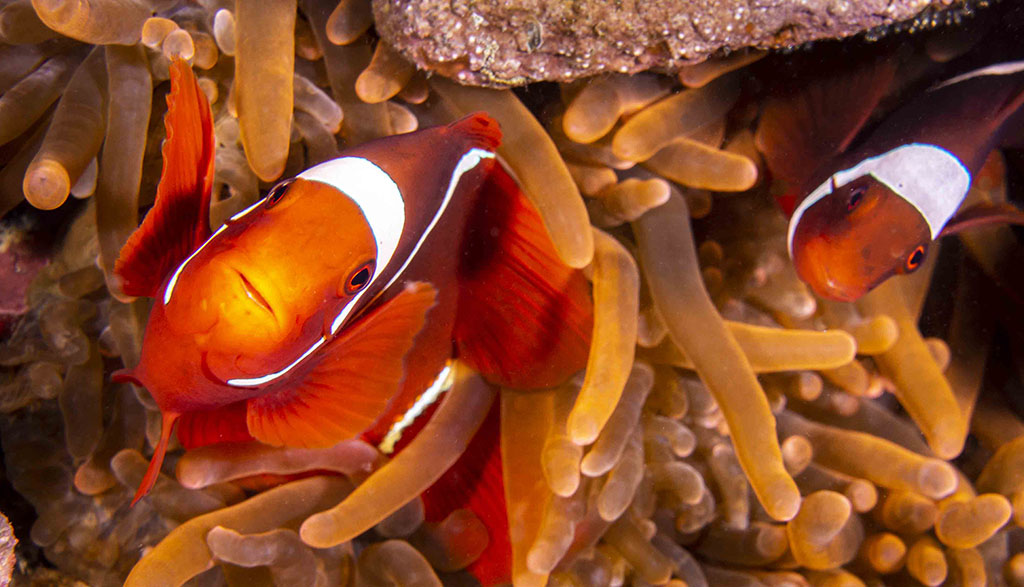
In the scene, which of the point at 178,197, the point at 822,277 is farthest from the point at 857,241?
the point at 178,197

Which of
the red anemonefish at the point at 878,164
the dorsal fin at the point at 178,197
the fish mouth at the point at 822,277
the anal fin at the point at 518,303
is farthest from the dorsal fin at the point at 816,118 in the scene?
the dorsal fin at the point at 178,197

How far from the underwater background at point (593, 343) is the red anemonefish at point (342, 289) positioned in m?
0.06

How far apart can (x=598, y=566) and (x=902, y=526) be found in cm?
44

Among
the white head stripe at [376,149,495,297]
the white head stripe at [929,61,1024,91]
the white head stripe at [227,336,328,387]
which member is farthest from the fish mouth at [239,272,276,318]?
the white head stripe at [929,61,1024,91]

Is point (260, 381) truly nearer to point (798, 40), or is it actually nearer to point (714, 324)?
point (714, 324)

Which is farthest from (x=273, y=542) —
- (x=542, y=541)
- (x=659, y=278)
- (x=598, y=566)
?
(x=659, y=278)

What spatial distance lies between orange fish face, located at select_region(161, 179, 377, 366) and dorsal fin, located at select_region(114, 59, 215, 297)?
0.10 m

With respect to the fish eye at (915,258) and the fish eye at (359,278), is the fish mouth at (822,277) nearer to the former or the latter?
the fish eye at (915,258)

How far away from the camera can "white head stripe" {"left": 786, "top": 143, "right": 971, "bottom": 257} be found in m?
1.04

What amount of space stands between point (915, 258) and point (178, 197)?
3.10ft

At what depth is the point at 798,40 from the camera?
88 centimetres

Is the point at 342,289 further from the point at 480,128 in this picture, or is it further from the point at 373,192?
the point at 480,128

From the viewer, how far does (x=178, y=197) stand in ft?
2.60

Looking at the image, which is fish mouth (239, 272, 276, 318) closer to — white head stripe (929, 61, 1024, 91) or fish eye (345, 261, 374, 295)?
fish eye (345, 261, 374, 295)
